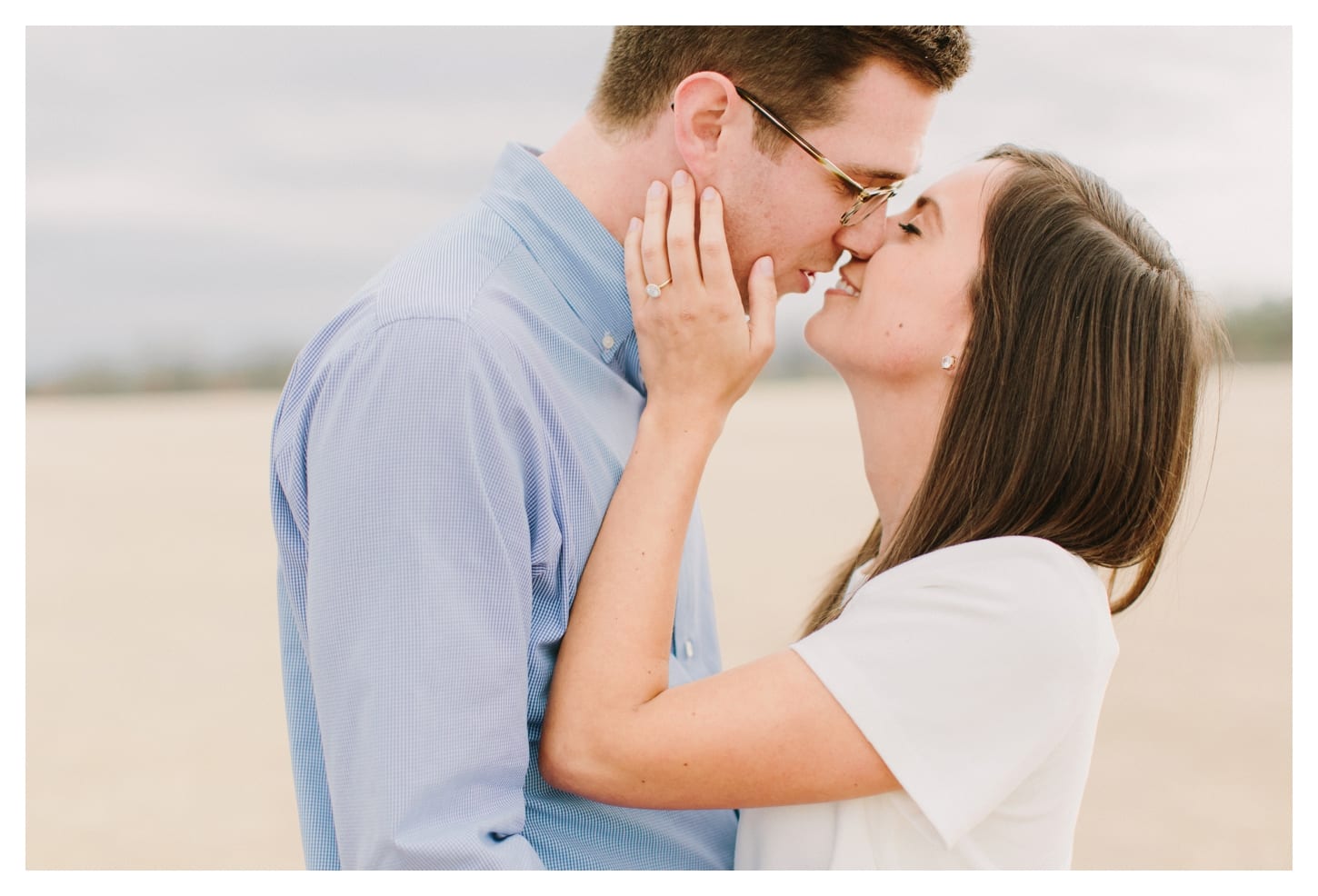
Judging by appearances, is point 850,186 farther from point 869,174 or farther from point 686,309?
point 686,309

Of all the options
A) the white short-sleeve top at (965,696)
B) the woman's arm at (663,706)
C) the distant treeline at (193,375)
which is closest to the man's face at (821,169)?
the woman's arm at (663,706)

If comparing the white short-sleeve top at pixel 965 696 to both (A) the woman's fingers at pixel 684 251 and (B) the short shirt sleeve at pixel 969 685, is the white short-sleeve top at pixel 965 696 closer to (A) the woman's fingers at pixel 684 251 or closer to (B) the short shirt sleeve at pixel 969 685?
(B) the short shirt sleeve at pixel 969 685

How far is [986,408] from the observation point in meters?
2.12

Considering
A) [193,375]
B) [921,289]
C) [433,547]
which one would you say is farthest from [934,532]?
[193,375]

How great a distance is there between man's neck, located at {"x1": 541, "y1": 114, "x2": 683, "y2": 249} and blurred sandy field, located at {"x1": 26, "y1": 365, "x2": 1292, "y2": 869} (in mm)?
1282

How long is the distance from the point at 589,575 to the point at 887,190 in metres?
0.96

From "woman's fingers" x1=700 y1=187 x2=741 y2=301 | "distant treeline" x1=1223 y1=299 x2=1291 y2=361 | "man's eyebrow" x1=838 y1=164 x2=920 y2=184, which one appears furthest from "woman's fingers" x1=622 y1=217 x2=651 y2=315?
"distant treeline" x1=1223 y1=299 x2=1291 y2=361

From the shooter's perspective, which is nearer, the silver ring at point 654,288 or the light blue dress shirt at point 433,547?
the light blue dress shirt at point 433,547

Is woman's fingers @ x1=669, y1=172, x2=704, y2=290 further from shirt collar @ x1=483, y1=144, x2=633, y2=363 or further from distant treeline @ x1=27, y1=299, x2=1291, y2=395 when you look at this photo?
distant treeline @ x1=27, y1=299, x2=1291, y2=395

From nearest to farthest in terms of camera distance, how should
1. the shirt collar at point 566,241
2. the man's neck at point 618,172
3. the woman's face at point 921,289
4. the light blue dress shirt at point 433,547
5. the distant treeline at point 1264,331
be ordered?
the light blue dress shirt at point 433,547
the shirt collar at point 566,241
the man's neck at point 618,172
the woman's face at point 921,289
the distant treeline at point 1264,331

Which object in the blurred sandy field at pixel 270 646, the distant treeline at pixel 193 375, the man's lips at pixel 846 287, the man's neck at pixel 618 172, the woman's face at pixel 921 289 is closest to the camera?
the man's neck at pixel 618 172

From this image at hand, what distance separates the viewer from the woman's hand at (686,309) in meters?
1.95

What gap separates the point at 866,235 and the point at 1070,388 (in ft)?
1.69
